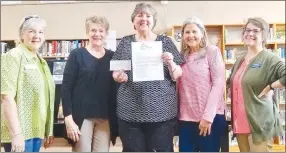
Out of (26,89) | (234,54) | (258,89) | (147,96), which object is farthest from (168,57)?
(234,54)

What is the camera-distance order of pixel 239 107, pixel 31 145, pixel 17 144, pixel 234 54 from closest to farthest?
pixel 17 144, pixel 31 145, pixel 239 107, pixel 234 54

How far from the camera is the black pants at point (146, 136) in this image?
1684 mm

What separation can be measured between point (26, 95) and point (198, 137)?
3.41ft

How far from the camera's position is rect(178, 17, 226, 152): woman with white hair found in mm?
1735

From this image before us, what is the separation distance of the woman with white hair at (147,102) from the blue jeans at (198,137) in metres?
0.09

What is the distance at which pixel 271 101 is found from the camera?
1.78 m

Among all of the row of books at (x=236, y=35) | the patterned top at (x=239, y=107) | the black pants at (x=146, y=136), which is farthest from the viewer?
the row of books at (x=236, y=35)

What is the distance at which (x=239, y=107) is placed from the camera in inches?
71.2

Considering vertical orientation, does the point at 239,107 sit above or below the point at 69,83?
below

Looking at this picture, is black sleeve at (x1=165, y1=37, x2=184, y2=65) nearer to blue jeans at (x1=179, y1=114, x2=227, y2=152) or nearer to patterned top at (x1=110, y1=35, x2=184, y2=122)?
patterned top at (x1=110, y1=35, x2=184, y2=122)

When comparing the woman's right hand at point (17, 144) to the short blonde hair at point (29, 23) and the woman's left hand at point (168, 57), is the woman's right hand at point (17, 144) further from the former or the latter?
the woman's left hand at point (168, 57)

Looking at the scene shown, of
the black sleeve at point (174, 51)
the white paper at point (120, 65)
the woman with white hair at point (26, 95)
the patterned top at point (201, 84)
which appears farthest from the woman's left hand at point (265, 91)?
the woman with white hair at point (26, 95)

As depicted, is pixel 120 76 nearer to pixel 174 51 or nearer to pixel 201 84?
pixel 174 51

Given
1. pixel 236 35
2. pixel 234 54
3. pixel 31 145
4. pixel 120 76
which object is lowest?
pixel 31 145
